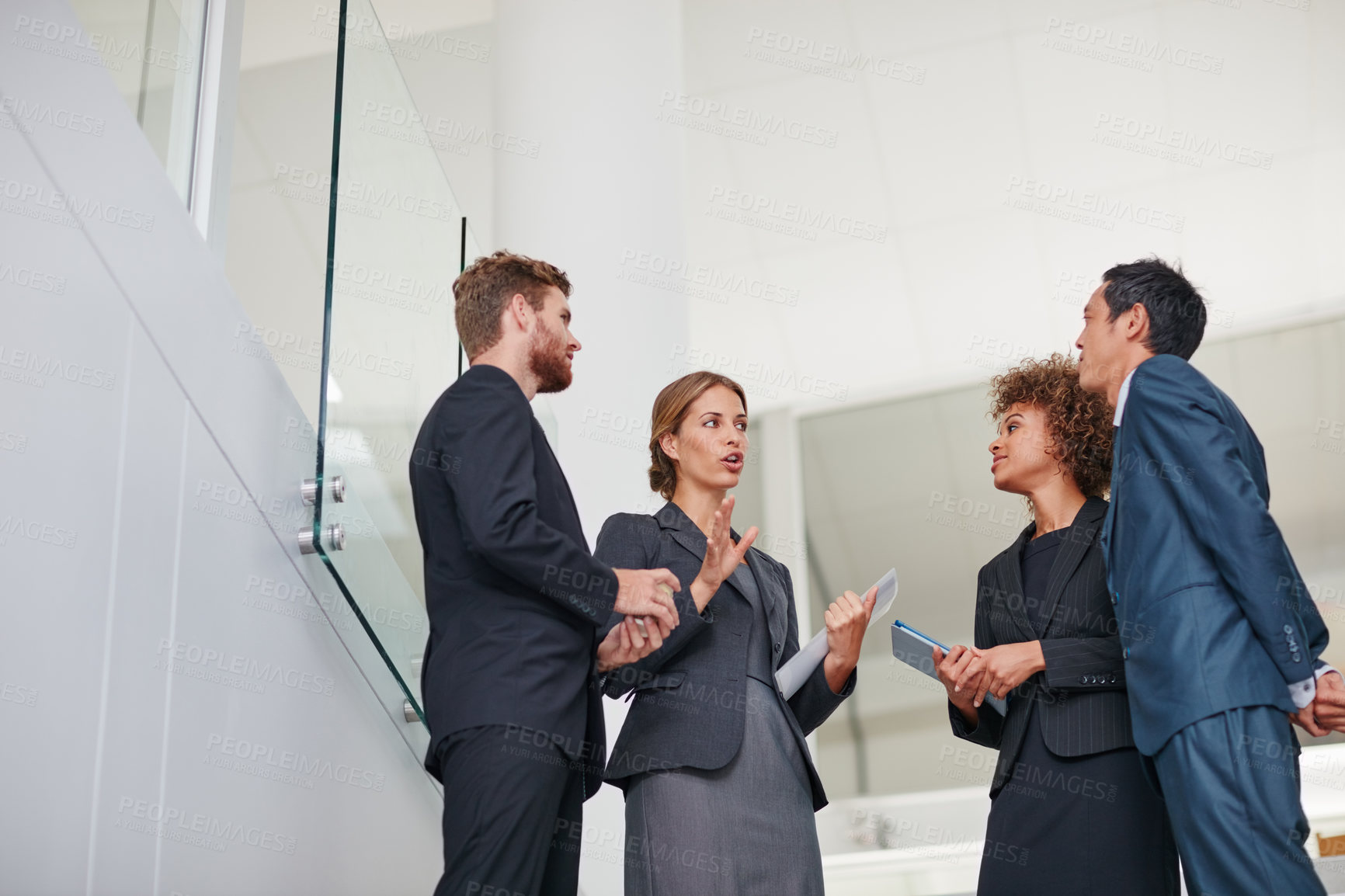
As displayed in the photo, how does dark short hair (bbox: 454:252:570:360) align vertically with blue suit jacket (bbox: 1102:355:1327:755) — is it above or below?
→ above

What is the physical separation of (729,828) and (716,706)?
28cm

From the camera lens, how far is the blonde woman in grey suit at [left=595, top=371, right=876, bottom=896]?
9.02 feet

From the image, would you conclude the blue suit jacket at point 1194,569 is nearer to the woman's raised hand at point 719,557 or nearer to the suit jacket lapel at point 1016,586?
the suit jacket lapel at point 1016,586

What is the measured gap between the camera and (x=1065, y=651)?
9.47 ft

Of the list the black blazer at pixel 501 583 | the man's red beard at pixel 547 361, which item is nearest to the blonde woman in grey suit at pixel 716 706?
the black blazer at pixel 501 583

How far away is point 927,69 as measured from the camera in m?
8.48

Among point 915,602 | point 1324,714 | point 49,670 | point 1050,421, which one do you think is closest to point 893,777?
point 915,602

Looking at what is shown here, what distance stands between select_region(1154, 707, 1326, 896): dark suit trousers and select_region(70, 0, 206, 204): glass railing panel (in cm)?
247

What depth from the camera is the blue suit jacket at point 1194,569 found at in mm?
2449

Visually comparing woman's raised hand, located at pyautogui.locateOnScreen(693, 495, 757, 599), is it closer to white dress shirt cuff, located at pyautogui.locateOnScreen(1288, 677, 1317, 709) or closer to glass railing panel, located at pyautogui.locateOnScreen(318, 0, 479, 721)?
glass railing panel, located at pyautogui.locateOnScreen(318, 0, 479, 721)

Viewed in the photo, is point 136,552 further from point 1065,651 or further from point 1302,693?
point 1302,693

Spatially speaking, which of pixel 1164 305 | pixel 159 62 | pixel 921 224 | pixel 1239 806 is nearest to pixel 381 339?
pixel 159 62

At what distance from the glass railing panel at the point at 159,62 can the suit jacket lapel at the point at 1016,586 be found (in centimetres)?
220

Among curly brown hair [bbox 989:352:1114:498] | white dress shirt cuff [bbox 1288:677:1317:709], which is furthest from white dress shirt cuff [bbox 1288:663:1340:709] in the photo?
curly brown hair [bbox 989:352:1114:498]
